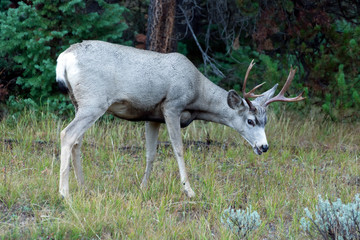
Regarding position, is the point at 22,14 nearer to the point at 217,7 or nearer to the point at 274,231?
the point at 217,7

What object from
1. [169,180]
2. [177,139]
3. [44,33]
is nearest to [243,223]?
[169,180]

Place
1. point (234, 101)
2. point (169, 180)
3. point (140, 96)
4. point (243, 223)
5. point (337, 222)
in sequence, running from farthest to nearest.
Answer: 1. point (234, 101)
2. point (169, 180)
3. point (140, 96)
4. point (243, 223)
5. point (337, 222)

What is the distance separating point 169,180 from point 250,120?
125 cm

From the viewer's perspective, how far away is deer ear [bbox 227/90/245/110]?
249 inches

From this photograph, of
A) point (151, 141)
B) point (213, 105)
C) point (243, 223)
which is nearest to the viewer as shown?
point (243, 223)

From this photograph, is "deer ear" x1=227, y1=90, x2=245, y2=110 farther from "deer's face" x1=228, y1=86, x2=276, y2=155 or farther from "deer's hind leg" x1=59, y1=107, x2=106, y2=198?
"deer's hind leg" x1=59, y1=107, x2=106, y2=198

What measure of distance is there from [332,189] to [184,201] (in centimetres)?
194

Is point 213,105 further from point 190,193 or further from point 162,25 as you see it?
point 162,25

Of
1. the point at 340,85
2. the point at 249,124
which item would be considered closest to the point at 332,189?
the point at 249,124

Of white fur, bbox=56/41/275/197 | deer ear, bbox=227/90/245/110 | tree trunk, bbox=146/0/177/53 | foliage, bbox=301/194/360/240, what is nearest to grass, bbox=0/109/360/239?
white fur, bbox=56/41/275/197

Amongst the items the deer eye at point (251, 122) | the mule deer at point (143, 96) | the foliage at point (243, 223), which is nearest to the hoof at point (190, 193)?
the mule deer at point (143, 96)

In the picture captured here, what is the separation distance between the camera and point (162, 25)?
29.7ft

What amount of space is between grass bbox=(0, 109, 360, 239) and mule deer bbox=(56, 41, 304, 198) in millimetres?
338

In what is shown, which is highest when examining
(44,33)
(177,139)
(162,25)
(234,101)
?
(162,25)
